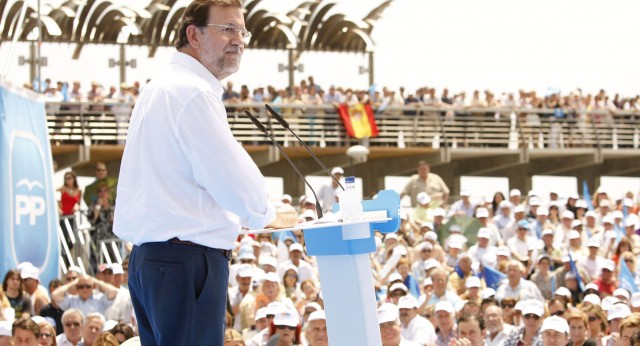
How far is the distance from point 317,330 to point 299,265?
14.9ft

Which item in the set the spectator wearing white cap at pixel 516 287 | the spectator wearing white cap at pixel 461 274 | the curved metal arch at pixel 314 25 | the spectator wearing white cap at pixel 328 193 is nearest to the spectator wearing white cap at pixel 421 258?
the spectator wearing white cap at pixel 461 274

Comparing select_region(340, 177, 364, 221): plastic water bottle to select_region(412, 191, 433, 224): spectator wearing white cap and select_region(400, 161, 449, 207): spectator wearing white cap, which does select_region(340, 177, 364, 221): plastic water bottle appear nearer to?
select_region(412, 191, 433, 224): spectator wearing white cap

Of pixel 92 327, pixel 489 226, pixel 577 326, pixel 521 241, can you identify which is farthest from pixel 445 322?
pixel 489 226

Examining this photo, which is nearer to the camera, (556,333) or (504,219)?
(556,333)

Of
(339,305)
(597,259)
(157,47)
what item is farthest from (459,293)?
(157,47)

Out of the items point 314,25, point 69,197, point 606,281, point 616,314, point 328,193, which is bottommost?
point 606,281

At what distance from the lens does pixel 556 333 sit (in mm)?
8820

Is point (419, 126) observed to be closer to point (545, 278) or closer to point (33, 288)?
point (545, 278)

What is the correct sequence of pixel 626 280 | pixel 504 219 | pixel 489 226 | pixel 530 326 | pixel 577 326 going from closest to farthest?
pixel 577 326
pixel 530 326
pixel 626 280
pixel 489 226
pixel 504 219

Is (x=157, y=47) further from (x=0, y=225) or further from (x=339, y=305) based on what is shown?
(x=339, y=305)

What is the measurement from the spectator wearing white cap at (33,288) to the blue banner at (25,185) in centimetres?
11

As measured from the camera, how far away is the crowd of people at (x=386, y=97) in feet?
74.4

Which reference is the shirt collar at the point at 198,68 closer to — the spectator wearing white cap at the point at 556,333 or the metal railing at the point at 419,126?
the spectator wearing white cap at the point at 556,333

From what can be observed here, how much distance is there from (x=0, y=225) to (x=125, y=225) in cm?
713
